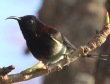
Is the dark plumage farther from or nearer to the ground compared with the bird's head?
nearer to the ground

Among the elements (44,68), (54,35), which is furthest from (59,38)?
(44,68)

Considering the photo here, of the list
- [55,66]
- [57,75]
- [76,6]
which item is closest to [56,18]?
[76,6]

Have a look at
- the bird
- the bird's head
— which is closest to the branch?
the bird

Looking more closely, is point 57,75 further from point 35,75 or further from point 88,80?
point 35,75

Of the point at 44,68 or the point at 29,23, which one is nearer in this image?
the point at 44,68

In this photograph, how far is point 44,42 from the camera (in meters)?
1.13

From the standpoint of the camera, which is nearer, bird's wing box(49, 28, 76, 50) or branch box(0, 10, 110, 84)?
branch box(0, 10, 110, 84)

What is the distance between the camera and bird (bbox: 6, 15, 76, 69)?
1103mm

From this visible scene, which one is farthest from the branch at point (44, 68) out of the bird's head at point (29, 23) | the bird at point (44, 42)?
the bird's head at point (29, 23)

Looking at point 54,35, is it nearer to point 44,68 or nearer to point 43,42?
point 43,42

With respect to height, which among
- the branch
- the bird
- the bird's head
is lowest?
the branch

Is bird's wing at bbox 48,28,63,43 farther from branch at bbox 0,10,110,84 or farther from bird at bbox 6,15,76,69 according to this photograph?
branch at bbox 0,10,110,84

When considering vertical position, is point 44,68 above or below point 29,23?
below

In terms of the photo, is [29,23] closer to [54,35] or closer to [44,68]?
[54,35]
